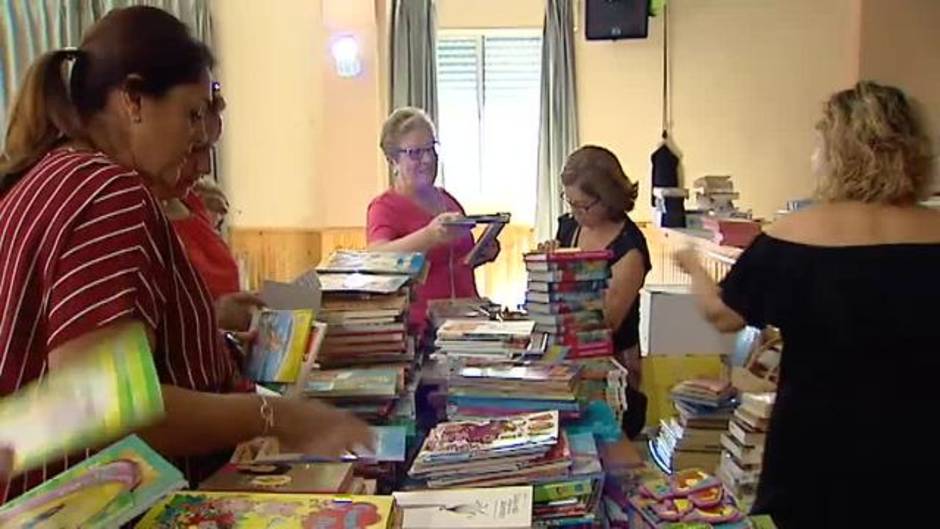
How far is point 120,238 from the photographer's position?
36.6 inches

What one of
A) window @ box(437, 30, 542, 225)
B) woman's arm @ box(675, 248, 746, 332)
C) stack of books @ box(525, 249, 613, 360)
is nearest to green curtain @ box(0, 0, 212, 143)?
window @ box(437, 30, 542, 225)

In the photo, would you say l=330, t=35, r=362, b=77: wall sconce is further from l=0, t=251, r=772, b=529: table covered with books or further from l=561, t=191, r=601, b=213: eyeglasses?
l=0, t=251, r=772, b=529: table covered with books

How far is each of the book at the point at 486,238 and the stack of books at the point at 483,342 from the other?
780 mm

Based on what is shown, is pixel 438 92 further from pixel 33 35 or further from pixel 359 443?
pixel 359 443

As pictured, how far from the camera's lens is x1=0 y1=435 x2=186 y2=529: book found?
78cm

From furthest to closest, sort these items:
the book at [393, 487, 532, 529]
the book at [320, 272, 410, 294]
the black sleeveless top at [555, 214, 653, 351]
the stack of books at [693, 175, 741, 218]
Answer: the stack of books at [693, 175, 741, 218] < the black sleeveless top at [555, 214, 653, 351] < the book at [320, 272, 410, 294] < the book at [393, 487, 532, 529]

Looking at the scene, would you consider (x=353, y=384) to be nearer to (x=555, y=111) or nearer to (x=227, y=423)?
(x=227, y=423)

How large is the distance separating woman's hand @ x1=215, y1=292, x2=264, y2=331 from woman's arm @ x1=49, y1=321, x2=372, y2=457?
18.9 inches

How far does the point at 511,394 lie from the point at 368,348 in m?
0.28

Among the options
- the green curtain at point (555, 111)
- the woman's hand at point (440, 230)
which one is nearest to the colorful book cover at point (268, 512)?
the woman's hand at point (440, 230)

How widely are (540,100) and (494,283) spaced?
1103mm

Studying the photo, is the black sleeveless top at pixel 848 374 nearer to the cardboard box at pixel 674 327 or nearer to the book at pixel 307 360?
the book at pixel 307 360

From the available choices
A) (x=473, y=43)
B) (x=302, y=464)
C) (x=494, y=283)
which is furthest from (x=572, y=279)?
(x=473, y=43)

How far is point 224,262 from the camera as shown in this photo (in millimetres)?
2010
